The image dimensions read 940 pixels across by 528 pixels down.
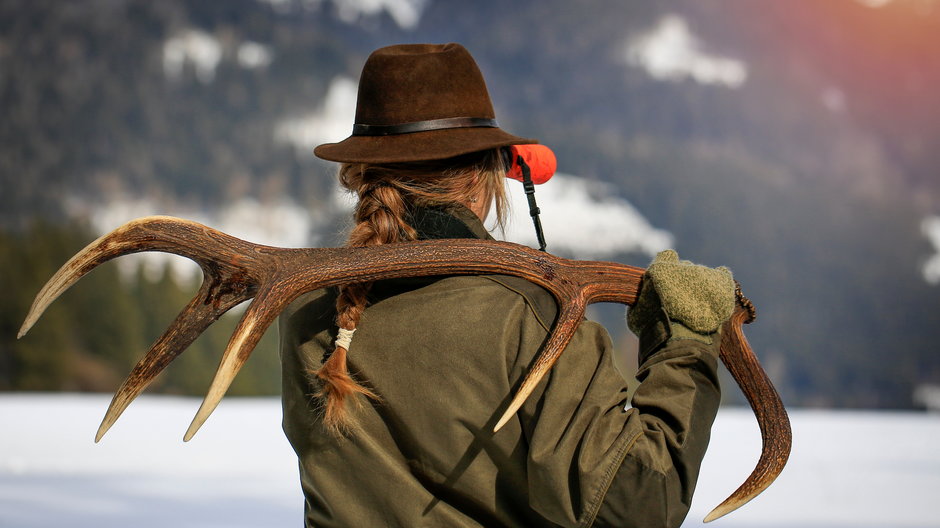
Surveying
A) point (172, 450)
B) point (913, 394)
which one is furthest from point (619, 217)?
point (172, 450)

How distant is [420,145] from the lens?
4.16ft

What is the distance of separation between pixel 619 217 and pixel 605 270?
10088 mm

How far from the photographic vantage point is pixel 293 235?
507 inches

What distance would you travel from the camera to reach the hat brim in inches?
48.9

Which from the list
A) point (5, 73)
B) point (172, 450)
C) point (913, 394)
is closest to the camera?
point (172, 450)

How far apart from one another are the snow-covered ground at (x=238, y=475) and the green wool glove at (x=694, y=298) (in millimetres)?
2323

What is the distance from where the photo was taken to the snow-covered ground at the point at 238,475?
11.1 feet

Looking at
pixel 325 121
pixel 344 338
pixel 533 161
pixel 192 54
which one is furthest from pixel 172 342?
pixel 192 54

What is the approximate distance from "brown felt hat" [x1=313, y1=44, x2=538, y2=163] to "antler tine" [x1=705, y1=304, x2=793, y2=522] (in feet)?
1.69

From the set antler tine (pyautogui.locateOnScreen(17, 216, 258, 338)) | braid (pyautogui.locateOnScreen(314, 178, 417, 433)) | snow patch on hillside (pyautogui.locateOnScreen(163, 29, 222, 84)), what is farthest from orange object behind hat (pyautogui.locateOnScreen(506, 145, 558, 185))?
snow patch on hillside (pyautogui.locateOnScreen(163, 29, 222, 84))

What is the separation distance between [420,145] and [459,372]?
341 millimetres

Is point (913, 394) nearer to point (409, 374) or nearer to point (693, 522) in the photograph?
point (693, 522)

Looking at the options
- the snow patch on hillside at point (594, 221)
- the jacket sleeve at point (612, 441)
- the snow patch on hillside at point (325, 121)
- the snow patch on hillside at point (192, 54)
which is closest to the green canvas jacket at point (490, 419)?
the jacket sleeve at point (612, 441)

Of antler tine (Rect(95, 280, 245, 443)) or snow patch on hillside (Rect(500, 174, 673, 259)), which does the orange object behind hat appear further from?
snow patch on hillside (Rect(500, 174, 673, 259))
